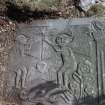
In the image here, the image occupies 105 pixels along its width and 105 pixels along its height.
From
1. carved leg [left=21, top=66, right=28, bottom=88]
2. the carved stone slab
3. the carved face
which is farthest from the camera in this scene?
the carved face

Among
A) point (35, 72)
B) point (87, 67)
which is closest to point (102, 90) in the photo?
point (87, 67)

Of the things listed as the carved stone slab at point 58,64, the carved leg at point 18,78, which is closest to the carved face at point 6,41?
the carved stone slab at point 58,64

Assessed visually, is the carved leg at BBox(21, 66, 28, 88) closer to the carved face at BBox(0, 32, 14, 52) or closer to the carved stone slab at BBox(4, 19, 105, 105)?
→ the carved stone slab at BBox(4, 19, 105, 105)

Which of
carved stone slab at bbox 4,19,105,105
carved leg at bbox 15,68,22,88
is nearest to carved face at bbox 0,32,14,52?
carved stone slab at bbox 4,19,105,105

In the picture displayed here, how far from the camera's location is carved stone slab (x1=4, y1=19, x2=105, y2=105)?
152 inches

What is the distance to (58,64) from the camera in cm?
405

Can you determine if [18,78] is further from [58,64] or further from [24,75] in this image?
[58,64]

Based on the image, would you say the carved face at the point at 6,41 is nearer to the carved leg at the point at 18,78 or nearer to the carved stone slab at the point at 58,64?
the carved stone slab at the point at 58,64

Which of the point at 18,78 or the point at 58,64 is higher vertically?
the point at 58,64

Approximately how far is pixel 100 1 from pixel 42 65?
182 centimetres

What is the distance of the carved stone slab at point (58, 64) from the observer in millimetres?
3869

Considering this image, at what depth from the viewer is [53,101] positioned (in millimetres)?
3848

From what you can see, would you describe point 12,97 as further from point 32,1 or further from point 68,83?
point 32,1

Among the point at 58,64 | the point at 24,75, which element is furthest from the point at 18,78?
the point at 58,64
